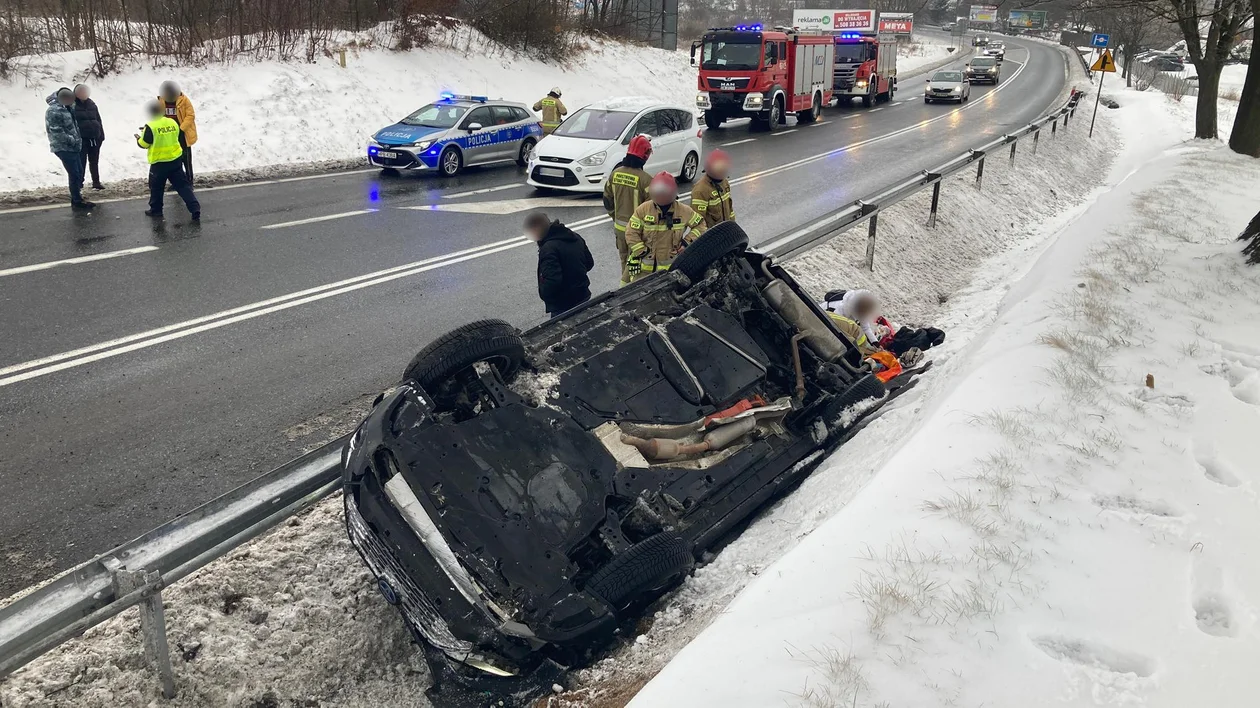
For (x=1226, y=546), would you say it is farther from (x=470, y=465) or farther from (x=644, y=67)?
(x=644, y=67)

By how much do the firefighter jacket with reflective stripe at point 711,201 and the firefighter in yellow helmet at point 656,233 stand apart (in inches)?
22.0

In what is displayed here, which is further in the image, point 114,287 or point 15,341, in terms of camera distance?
point 114,287

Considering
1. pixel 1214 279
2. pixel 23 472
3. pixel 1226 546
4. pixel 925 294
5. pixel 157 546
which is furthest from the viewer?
pixel 925 294

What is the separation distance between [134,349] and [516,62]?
902 inches

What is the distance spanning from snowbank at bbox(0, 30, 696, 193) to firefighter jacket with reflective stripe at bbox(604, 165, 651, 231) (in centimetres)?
1083

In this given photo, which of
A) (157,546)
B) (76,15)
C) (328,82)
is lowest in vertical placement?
(157,546)

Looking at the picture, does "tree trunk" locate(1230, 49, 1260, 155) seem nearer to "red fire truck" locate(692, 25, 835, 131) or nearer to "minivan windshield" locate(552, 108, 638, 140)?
"minivan windshield" locate(552, 108, 638, 140)

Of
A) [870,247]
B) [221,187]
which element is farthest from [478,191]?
[870,247]

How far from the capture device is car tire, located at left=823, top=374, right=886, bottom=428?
17.3 ft

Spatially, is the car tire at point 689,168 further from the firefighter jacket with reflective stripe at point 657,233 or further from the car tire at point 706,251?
the car tire at point 706,251

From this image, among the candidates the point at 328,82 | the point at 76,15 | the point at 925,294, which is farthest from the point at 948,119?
the point at 76,15

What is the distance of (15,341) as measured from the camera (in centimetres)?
725

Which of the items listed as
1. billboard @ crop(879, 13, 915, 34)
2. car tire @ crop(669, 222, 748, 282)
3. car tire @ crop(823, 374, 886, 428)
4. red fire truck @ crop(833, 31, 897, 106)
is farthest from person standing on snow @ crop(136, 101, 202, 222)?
billboard @ crop(879, 13, 915, 34)

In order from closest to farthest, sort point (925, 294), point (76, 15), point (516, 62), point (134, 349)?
point (134, 349) < point (925, 294) < point (76, 15) < point (516, 62)
